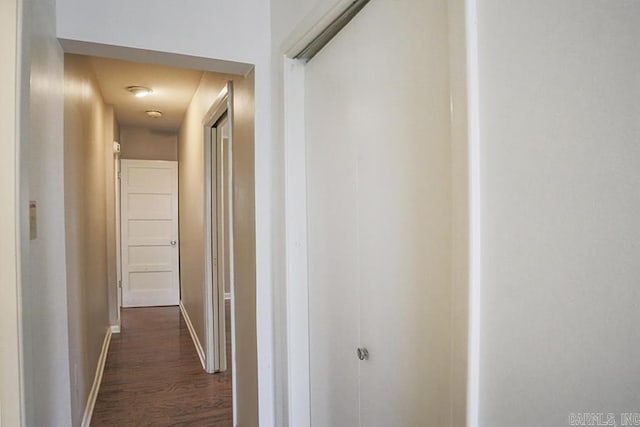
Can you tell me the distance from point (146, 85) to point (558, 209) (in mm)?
3894

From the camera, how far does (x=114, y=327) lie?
4523 millimetres

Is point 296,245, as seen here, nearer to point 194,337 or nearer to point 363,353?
point 363,353

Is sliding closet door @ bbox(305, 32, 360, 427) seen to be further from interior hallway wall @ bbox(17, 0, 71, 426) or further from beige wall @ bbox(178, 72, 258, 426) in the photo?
interior hallway wall @ bbox(17, 0, 71, 426)

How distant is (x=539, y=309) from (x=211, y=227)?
3.21 meters

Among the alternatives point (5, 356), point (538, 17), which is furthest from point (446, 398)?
point (5, 356)

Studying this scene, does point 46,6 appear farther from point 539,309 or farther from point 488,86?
point 539,309

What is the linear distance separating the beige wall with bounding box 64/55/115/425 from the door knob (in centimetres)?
158

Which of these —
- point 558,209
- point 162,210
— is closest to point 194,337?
point 162,210

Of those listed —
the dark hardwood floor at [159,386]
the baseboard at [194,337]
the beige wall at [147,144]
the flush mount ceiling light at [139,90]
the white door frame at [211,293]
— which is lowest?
the dark hardwood floor at [159,386]

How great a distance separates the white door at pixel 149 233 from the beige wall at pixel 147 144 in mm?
119

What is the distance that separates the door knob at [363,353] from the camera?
119 centimetres

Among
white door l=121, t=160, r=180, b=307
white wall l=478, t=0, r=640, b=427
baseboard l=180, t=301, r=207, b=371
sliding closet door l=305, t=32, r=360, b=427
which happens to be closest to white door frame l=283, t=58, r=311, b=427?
sliding closet door l=305, t=32, r=360, b=427

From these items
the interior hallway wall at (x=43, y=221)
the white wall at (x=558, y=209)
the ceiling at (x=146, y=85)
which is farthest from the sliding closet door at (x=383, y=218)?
the ceiling at (x=146, y=85)

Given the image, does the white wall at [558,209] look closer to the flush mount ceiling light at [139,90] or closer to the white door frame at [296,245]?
the white door frame at [296,245]
